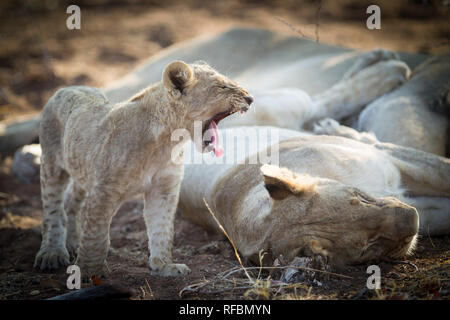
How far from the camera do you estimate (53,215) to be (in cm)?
338

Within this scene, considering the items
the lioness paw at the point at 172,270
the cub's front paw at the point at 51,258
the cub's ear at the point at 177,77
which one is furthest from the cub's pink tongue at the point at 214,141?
the cub's front paw at the point at 51,258

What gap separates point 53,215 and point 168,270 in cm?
98

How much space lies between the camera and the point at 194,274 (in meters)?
2.93

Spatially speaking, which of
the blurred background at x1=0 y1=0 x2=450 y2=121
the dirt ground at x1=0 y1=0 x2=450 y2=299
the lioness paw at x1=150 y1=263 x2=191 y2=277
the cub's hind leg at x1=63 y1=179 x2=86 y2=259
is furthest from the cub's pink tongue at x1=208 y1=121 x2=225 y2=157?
the blurred background at x1=0 y1=0 x2=450 y2=121

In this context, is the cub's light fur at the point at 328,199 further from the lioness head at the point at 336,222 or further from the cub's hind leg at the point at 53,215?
the cub's hind leg at the point at 53,215

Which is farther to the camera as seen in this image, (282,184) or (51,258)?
(51,258)

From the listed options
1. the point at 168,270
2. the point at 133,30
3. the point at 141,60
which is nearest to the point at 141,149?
the point at 168,270

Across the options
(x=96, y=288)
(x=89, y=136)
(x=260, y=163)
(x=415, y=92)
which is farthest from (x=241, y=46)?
(x=96, y=288)

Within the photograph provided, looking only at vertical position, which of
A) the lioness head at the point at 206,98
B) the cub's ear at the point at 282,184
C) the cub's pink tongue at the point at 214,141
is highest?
the lioness head at the point at 206,98

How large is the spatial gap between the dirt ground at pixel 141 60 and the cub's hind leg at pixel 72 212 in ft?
0.97

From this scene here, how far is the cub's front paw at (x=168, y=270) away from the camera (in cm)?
292

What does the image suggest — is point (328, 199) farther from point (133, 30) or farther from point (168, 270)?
point (133, 30)

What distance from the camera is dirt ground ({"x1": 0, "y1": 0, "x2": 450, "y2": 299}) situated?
101 inches

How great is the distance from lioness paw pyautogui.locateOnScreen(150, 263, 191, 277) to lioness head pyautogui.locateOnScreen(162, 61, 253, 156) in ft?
2.49
